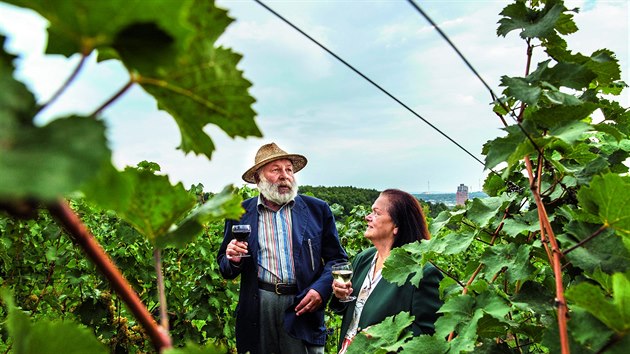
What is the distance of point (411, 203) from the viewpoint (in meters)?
3.85

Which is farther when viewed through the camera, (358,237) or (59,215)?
(358,237)

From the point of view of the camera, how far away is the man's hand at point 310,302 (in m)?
3.91

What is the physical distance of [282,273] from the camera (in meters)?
4.25

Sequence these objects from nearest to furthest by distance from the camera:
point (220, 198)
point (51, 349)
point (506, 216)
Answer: point (51, 349)
point (220, 198)
point (506, 216)

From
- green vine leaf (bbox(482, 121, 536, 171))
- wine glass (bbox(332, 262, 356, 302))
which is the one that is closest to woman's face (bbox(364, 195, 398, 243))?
wine glass (bbox(332, 262, 356, 302))

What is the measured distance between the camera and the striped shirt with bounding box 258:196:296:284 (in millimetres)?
4254

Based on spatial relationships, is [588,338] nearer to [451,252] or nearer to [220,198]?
[220,198]

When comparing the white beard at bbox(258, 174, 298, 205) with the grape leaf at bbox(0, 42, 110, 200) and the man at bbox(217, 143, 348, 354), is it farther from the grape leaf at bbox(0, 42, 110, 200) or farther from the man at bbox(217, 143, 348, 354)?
the grape leaf at bbox(0, 42, 110, 200)

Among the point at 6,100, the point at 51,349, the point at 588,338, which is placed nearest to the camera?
the point at 6,100

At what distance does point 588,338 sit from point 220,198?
53 centimetres

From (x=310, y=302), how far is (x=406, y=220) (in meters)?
1.00

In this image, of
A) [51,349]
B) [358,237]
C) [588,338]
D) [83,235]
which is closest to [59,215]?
[83,235]

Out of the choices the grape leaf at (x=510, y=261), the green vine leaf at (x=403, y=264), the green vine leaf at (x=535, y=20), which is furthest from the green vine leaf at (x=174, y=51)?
the green vine leaf at (x=403, y=264)

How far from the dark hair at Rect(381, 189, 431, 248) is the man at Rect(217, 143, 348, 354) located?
80 cm
